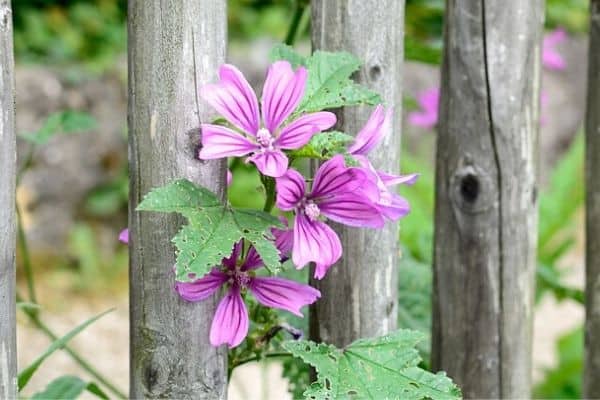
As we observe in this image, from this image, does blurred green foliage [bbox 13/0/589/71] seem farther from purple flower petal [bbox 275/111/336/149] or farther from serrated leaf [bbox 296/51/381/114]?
purple flower petal [bbox 275/111/336/149]

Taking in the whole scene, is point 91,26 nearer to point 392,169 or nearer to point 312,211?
point 392,169

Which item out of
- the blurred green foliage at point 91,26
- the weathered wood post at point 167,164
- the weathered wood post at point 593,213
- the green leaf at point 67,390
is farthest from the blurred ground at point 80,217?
the weathered wood post at point 167,164

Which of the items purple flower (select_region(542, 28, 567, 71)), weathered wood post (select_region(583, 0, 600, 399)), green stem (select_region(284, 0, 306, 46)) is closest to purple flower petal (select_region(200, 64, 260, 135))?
green stem (select_region(284, 0, 306, 46))

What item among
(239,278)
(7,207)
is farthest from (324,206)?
(7,207)

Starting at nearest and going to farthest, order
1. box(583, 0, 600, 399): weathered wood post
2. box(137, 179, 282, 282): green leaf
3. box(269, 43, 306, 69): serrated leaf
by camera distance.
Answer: box(137, 179, 282, 282): green leaf < box(269, 43, 306, 69): serrated leaf < box(583, 0, 600, 399): weathered wood post

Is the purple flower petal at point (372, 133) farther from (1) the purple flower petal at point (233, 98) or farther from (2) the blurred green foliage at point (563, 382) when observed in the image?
(2) the blurred green foliage at point (563, 382)

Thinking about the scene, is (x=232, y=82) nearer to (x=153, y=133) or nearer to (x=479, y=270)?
(x=153, y=133)

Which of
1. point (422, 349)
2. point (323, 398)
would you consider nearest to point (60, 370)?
point (422, 349)

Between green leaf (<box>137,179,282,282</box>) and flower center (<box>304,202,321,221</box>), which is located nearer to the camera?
green leaf (<box>137,179,282,282</box>)
